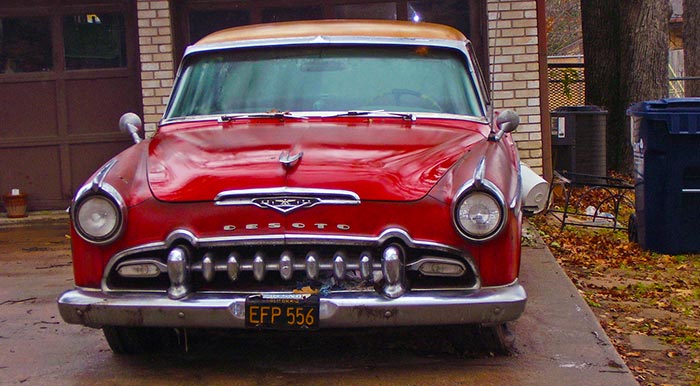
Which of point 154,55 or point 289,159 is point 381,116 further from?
point 154,55

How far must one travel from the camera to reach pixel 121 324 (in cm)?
463

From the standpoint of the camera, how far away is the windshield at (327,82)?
579 cm

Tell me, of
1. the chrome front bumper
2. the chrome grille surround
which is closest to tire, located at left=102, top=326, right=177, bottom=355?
the chrome front bumper

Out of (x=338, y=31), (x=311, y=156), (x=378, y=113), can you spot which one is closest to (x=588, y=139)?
(x=338, y=31)

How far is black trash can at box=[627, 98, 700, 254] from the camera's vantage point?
7.90 meters

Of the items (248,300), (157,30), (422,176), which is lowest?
(248,300)

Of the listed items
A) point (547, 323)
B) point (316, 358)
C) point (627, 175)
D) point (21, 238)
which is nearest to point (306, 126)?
point (316, 358)

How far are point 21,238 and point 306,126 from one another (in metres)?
5.16

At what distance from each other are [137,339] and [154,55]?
18.1ft

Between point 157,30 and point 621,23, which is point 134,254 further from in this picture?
point 621,23

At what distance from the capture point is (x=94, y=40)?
1089cm

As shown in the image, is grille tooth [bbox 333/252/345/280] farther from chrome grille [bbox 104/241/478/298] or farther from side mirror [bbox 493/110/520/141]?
side mirror [bbox 493/110/520/141]

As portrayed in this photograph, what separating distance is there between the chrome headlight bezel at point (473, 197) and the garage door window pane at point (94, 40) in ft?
23.2

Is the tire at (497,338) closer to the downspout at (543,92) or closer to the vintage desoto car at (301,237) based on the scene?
the vintage desoto car at (301,237)
